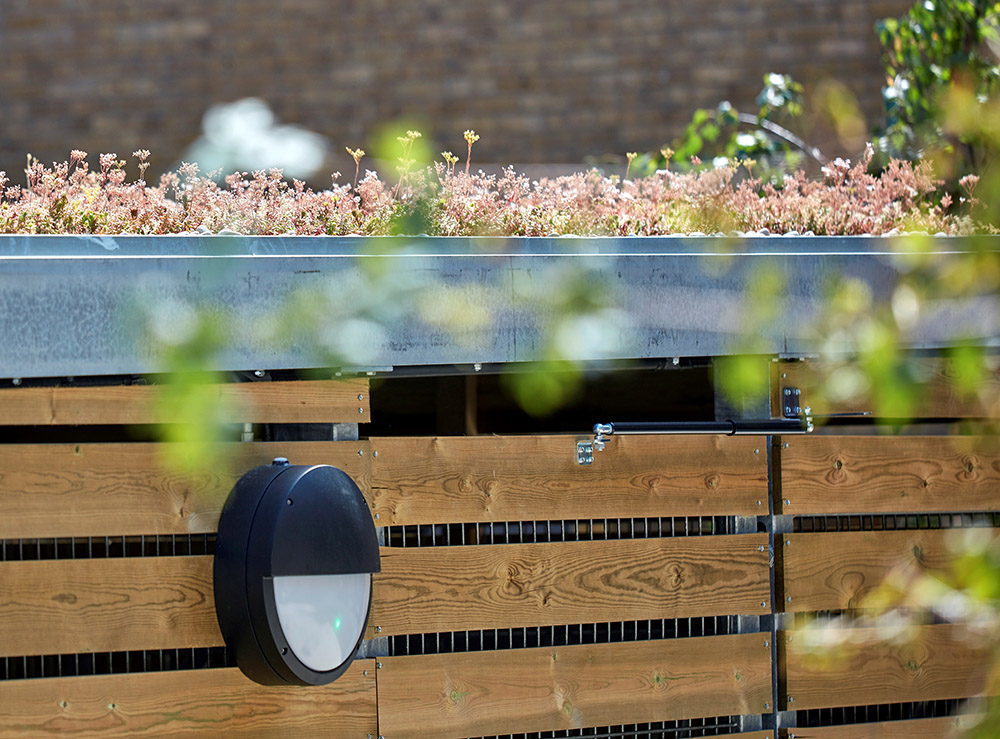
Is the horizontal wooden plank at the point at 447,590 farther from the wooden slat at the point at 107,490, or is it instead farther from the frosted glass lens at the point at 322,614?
the frosted glass lens at the point at 322,614

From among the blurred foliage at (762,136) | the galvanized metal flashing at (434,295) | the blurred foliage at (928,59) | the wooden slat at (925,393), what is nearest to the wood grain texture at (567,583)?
the wooden slat at (925,393)

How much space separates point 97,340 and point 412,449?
89 centimetres

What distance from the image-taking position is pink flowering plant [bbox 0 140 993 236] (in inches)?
119

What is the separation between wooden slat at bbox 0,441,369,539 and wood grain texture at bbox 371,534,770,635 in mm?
513

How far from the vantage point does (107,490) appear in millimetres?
2715

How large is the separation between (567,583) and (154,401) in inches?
50.1

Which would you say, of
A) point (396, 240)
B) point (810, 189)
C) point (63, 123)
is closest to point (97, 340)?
point (396, 240)

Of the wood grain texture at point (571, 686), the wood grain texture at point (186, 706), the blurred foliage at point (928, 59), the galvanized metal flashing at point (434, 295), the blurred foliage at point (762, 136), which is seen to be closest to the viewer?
the galvanized metal flashing at point (434, 295)

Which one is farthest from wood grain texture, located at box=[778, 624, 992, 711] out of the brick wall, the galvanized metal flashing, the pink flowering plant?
the brick wall

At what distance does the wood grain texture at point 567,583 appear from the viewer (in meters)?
2.95

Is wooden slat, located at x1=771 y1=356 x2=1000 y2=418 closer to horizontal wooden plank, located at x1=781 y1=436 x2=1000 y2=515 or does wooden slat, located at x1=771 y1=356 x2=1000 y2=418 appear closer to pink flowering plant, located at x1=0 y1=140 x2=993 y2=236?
horizontal wooden plank, located at x1=781 y1=436 x2=1000 y2=515

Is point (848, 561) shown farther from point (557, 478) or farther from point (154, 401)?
point (154, 401)

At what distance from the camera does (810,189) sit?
371 centimetres

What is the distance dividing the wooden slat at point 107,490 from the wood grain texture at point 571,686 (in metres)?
0.68
